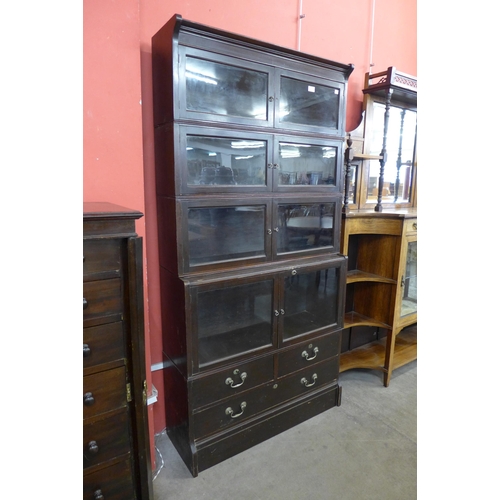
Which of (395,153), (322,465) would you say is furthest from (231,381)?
(395,153)

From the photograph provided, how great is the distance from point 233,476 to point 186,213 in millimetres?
1295

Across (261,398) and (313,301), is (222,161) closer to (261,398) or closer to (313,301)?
(313,301)

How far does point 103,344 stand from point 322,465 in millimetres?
1332

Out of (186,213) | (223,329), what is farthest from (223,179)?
(223,329)

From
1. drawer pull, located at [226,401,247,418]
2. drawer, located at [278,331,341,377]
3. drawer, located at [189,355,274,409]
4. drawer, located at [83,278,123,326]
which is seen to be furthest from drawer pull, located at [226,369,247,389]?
drawer, located at [83,278,123,326]

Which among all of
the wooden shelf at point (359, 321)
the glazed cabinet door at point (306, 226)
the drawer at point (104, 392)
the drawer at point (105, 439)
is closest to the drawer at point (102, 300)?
the drawer at point (104, 392)

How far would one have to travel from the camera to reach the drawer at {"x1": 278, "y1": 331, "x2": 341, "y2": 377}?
1917 mm

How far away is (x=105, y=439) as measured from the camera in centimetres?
115

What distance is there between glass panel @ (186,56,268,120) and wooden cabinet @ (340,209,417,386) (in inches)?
36.0

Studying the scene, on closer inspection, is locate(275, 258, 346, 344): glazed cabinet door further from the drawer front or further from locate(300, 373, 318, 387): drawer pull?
the drawer front

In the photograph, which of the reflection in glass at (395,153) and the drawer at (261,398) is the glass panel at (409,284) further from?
the drawer at (261,398)

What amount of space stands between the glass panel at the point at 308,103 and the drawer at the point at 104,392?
1372 millimetres

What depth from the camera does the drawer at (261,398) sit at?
167cm
